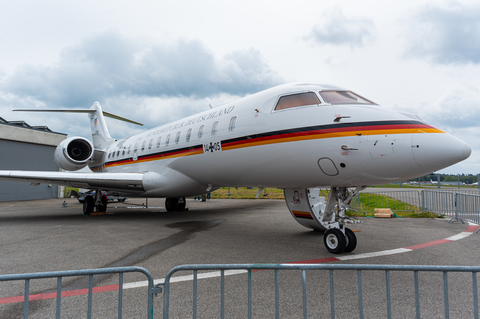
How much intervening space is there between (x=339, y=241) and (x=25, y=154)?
27252 millimetres

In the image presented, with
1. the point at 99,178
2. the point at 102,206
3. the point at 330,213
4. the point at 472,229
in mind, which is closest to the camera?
the point at 330,213

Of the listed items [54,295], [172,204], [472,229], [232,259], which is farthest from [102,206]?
[472,229]

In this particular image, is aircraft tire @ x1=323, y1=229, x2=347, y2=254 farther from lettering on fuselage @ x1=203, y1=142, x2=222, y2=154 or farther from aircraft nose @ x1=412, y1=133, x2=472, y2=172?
lettering on fuselage @ x1=203, y1=142, x2=222, y2=154

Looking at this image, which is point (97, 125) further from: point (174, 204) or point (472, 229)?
point (472, 229)

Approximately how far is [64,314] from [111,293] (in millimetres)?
621

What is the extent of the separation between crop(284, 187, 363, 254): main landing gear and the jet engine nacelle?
964 cm

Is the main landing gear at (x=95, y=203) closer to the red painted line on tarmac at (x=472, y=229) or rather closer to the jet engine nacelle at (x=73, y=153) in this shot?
the jet engine nacelle at (x=73, y=153)

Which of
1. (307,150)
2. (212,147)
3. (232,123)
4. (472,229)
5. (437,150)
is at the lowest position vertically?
(472,229)

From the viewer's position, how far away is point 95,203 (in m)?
12.8

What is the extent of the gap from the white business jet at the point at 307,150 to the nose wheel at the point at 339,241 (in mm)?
17

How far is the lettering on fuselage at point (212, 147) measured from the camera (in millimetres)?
6946

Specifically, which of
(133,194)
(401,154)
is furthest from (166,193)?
(401,154)

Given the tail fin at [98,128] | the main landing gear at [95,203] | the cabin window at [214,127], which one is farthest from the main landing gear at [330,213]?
the tail fin at [98,128]

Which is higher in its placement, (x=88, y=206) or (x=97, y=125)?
(x=97, y=125)
